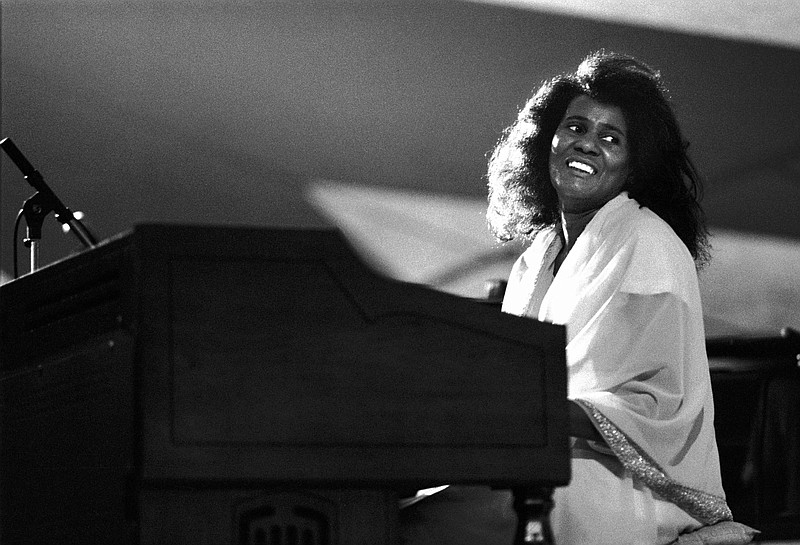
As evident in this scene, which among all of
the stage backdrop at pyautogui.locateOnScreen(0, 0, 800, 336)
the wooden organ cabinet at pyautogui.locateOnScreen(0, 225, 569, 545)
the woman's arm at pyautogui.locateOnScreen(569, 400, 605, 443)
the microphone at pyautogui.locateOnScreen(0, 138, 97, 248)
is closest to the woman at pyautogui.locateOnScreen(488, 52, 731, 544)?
the woman's arm at pyautogui.locateOnScreen(569, 400, 605, 443)

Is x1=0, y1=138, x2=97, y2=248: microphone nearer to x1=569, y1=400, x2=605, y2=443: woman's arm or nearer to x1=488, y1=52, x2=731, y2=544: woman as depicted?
x1=488, y1=52, x2=731, y2=544: woman

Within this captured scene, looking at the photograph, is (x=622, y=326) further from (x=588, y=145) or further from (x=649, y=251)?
(x=588, y=145)

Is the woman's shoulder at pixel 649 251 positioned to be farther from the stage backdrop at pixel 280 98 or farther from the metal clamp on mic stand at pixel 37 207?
the stage backdrop at pixel 280 98

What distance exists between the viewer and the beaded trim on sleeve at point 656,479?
2688 millimetres

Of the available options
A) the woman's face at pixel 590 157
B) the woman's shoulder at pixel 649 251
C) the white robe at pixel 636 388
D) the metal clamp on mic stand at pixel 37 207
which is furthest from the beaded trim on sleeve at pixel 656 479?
the metal clamp on mic stand at pixel 37 207

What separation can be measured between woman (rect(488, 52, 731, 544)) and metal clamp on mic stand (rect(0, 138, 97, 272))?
1057 mm

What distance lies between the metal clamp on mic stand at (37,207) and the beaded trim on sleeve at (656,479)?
48.1 inches

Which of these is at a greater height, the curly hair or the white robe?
the curly hair

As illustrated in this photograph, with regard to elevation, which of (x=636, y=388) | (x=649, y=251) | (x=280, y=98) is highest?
(x=280, y=98)

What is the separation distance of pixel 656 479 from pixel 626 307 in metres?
0.37

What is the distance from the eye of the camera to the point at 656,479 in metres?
2.75

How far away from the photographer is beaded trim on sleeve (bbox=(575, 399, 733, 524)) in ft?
8.82

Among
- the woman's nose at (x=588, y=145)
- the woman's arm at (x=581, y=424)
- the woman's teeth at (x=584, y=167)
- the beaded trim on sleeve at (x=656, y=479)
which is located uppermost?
the woman's nose at (x=588, y=145)

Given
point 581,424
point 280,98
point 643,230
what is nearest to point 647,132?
point 643,230
